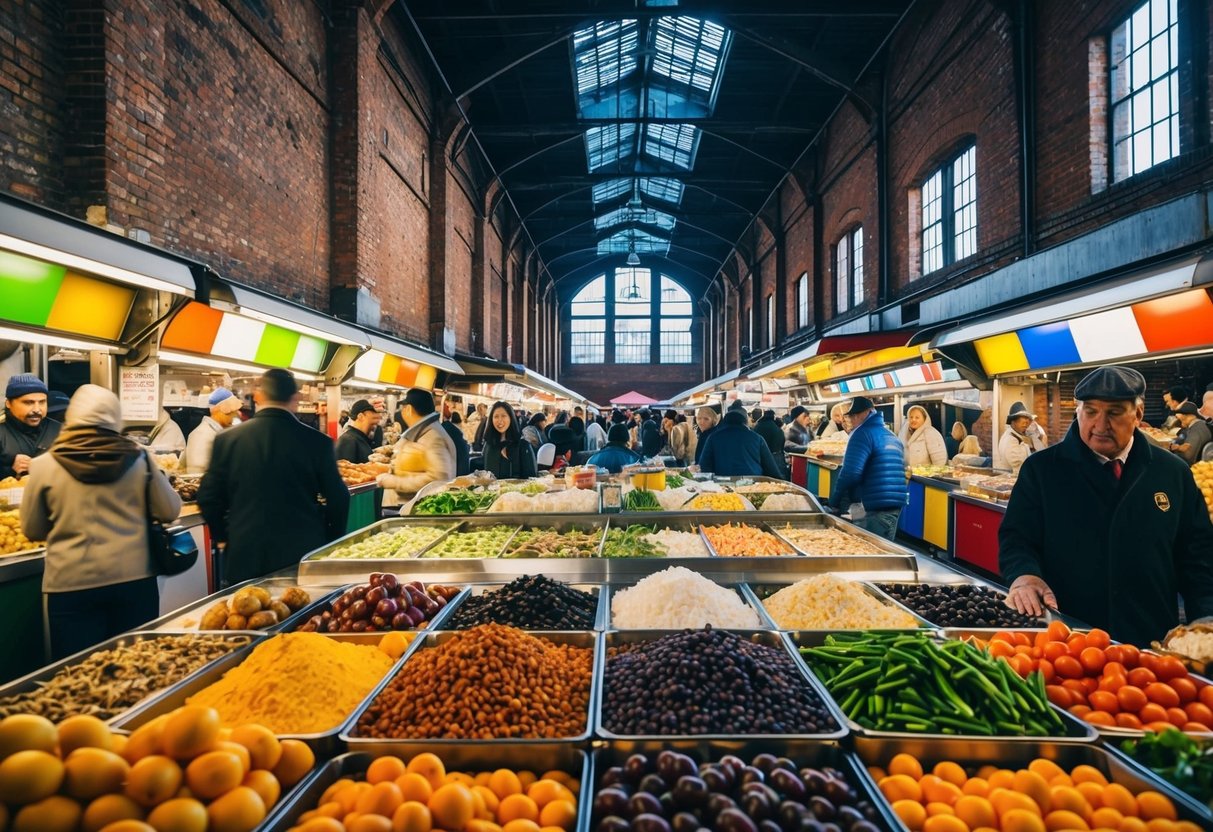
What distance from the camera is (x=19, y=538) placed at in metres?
3.85

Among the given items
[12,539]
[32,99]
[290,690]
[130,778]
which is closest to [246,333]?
[32,99]

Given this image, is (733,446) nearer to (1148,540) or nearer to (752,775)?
(1148,540)

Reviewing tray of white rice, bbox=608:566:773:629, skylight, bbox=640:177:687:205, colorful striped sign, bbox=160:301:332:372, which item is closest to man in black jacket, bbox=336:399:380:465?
colorful striped sign, bbox=160:301:332:372

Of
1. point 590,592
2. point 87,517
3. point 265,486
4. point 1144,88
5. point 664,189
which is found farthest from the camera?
point 664,189

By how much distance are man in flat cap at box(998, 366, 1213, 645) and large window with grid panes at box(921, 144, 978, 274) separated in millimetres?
7571

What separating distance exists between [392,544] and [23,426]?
357cm

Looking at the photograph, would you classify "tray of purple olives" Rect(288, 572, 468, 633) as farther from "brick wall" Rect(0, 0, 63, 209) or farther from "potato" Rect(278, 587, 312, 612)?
"brick wall" Rect(0, 0, 63, 209)

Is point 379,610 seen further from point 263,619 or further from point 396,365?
point 396,365

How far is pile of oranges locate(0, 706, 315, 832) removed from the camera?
4.06ft

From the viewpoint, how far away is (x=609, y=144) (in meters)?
18.2

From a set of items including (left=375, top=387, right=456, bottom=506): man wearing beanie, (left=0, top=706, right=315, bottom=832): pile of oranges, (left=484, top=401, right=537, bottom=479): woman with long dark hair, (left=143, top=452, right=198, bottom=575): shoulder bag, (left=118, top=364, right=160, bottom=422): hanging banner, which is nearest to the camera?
(left=0, top=706, right=315, bottom=832): pile of oranges

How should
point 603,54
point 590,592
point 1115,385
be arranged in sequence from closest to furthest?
point 1115,385 < point 590,592 < point 603,54

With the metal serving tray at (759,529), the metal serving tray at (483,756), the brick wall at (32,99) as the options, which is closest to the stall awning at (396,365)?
the brick wall at (32,99)

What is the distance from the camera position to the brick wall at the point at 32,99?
441 centimetres
